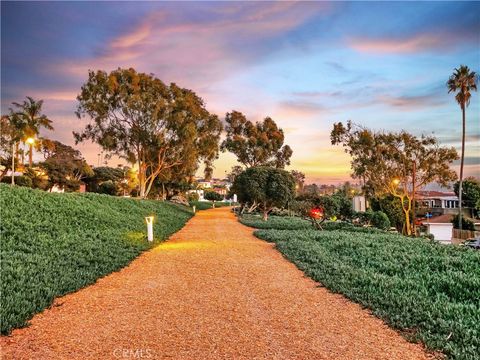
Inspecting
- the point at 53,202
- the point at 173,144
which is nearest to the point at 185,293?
the point at 53,202

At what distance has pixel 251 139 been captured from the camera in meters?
47.3

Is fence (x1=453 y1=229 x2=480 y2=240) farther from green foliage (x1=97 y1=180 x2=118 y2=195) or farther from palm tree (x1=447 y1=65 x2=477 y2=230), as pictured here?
green foliage (x1=97 y1=180 x2=118 y2=195)

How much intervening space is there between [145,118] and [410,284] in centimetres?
2683

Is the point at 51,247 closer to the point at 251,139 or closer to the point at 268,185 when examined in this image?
the point at 268,185

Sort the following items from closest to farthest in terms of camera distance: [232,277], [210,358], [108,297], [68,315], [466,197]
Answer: [210,358] < [68,315] < [108,297] < [232,277] < [466,197]

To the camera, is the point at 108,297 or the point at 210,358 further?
the point at 108,297

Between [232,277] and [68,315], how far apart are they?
379 centimetres

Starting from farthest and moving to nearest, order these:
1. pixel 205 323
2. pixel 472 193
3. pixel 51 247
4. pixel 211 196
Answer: pixel 211 196
pixel 472 193
pixel 51 247
pixel 205 323

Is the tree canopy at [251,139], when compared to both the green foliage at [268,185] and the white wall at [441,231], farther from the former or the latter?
the white wall at [441,231]

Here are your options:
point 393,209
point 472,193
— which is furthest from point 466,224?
point 393,209

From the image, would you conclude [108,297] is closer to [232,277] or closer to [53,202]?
[232,277]

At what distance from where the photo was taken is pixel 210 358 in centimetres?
427

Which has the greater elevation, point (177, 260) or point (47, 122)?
point (47, 122)

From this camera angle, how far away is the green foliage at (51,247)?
6.33 metres
